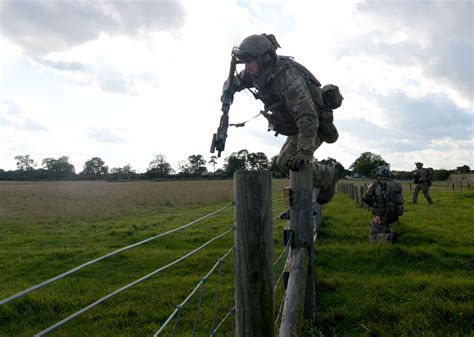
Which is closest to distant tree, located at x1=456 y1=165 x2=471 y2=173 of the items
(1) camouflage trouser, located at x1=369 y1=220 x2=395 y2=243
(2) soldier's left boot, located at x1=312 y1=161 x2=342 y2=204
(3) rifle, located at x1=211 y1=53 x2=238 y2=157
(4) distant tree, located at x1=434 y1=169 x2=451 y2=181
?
(4) distant tree, located at x1=434 y1=169 x2=451 y2=181

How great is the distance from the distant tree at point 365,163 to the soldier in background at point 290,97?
107357 millimetres

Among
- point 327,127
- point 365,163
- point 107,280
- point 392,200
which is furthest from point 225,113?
point 365,163

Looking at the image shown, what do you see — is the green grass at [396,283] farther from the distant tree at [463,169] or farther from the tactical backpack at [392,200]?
the distant tree at [463,169]

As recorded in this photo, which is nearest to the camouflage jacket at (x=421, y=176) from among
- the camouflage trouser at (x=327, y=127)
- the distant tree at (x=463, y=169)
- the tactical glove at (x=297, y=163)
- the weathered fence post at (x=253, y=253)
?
the camouflage trouser at (x=327, y=127)

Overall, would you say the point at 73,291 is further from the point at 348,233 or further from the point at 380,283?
the point at 348,233

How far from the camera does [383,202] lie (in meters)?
9.72

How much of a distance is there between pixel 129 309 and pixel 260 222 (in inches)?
143

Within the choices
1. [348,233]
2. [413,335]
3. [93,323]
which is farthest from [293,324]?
[348,233]

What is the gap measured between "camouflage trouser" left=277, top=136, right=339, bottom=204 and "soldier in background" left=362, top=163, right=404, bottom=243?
4.30 meters

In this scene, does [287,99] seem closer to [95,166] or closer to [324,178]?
[324,178]

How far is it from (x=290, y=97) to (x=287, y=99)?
0.05 meters

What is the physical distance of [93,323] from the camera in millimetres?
4699

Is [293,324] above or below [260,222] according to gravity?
below

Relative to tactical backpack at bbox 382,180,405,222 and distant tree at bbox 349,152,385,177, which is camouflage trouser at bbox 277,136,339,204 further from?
distant tree at bbox 349,152,385,177
